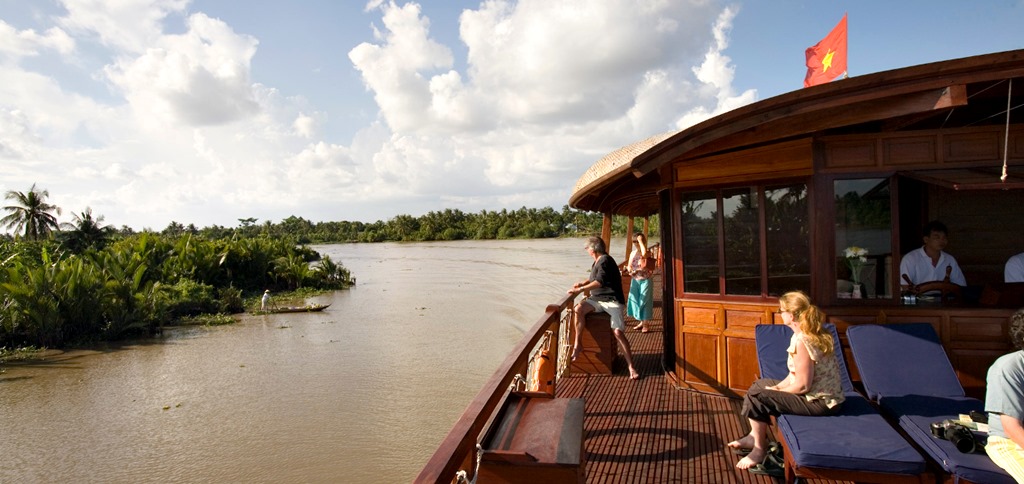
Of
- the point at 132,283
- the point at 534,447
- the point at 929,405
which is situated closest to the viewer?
the point at 534,447

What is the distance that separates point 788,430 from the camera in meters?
3.28

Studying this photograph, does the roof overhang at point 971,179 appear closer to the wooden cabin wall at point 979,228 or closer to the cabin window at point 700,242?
the wooden cabin wall at point 979,228

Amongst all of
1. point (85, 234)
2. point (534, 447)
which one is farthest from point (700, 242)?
point (85, 234)

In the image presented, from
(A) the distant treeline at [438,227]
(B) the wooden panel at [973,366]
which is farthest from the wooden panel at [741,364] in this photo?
(A) the distant treeline at [438,227]

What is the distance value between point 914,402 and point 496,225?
90.0 m

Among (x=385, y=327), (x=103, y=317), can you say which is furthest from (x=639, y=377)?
(x=103, y=317)

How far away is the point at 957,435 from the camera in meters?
2.97

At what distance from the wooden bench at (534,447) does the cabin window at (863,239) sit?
121 inches

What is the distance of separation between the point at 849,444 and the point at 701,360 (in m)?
2.23

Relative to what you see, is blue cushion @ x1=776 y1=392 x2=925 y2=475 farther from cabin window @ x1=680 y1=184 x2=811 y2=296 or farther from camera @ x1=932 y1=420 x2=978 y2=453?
cabin window @ x1=680 y1=184 x2=811 y2=296

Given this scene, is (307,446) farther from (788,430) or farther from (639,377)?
(788,430)

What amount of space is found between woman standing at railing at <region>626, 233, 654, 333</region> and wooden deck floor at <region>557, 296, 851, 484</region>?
1.99 metres

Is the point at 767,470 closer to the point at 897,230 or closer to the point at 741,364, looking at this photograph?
the point at 741,364

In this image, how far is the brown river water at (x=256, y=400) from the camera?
9.05 metres
